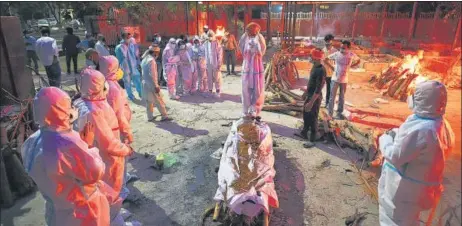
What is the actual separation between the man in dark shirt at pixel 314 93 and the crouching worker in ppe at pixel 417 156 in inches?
123

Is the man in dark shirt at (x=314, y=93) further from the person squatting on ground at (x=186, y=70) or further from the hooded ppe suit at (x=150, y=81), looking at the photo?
the person squatting on ground at (x=186, y=70)

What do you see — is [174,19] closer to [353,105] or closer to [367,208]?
[353,105]

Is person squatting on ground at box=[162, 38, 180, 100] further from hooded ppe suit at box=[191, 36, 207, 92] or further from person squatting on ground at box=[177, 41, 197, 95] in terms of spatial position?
hooded ppe suit at box=[191, 36, 207, 92]

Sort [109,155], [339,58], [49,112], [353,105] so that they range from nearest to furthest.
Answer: [49,112] < [109,155] < [339,58] < [353,105]

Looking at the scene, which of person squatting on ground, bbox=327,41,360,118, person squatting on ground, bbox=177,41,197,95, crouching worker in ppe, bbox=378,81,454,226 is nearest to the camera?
A: crouching worker in ppe, bbox=378,81,454,226

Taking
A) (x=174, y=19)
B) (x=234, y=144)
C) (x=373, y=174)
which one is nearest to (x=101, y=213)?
(x=234, y=144)

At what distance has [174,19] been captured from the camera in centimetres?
1891

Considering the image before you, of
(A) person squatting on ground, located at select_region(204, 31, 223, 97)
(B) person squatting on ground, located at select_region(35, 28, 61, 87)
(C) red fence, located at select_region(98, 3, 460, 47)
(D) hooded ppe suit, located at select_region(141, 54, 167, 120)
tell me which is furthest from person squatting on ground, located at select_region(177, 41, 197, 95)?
(C) red fence, located at select_region(98, 3, 460, 47)

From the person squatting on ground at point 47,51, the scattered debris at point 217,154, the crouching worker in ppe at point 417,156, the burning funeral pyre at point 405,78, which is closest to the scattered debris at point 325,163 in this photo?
the scattered debris at point 217,154

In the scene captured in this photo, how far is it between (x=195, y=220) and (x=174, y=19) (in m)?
16.7

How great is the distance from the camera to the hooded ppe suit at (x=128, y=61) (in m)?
9.62

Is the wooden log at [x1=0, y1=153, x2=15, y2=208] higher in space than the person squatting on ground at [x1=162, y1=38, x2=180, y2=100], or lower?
lower

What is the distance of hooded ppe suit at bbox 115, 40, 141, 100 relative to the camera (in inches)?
379

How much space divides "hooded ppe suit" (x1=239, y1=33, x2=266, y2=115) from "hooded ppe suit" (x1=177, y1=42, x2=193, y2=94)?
3.17m
